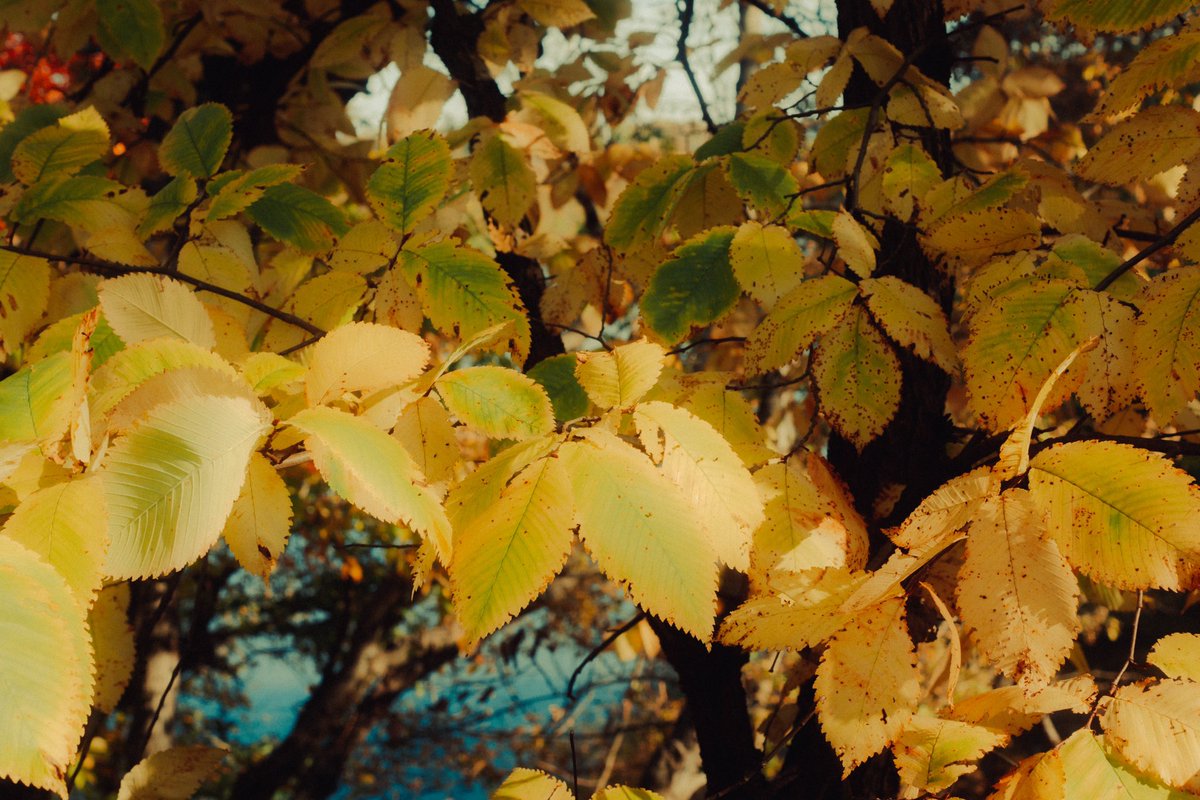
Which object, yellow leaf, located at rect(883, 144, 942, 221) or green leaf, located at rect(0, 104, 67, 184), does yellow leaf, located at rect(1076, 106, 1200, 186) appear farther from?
green leaf, located at rect(0, 104, 67, 184)

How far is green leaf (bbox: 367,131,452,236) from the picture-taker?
92 centimetres

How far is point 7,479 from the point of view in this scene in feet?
1.66

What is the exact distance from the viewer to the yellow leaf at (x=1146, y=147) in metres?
0.87

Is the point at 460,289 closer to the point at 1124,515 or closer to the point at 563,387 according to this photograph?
the point at 563,387

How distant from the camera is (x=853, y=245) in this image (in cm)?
91

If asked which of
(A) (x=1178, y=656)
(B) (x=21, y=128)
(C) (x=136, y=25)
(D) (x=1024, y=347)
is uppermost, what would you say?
(C) (x=136, y=25)

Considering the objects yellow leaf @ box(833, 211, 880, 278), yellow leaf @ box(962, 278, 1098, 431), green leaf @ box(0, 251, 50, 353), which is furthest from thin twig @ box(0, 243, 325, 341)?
yellow leaf @ box(962, 278, 1098, 431)

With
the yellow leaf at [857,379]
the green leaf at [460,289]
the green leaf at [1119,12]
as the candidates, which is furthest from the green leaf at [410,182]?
the green leaf at [1119,12]

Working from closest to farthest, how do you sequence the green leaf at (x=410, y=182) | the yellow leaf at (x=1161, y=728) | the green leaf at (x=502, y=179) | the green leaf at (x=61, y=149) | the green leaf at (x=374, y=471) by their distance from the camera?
the green leaf at (x=374, y=471), the yellow leaf at (x=1161, y=728), the green leaf at (x=410, y=182), the green leaf at (x=61, y=149), the green leaf at (x=502, y=179)

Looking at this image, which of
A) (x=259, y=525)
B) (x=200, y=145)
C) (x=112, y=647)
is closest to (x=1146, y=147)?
(x=259, y=525)

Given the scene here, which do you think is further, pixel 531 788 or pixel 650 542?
pixel 531 788

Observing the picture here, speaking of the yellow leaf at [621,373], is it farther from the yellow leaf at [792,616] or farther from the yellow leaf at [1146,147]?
the yellow leaf at [1146,147]

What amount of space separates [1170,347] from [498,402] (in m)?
0.61

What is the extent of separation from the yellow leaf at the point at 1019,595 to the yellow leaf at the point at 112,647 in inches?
38.2
